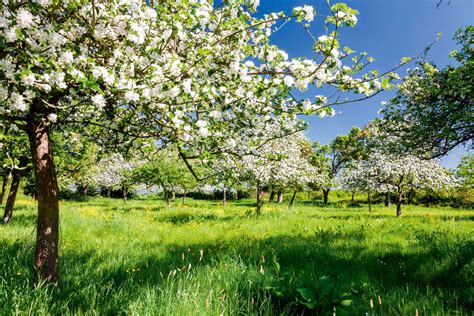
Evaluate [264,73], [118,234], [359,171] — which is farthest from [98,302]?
[359,171]

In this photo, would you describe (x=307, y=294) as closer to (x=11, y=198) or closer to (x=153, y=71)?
(x=153, y=71)

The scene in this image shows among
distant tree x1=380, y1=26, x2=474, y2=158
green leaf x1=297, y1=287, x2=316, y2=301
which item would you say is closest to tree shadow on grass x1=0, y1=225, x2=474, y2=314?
green leaf x1=297, y1=287, x2=316, y2=301

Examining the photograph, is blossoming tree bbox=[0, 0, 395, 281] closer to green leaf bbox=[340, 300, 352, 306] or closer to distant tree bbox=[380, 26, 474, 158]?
green leaf bbox=[340, 300, 352, 306]

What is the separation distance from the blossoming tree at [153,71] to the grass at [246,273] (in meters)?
1.08

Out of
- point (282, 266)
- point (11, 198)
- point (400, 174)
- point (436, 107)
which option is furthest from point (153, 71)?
point (400, 174)

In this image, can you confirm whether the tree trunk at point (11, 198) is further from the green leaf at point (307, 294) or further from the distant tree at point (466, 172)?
the distant tree at point (466, 172)

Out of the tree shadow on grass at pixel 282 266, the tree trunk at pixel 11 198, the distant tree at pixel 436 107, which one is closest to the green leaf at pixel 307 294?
the tree shadow on grass at pixel 282 266

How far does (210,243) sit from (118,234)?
3622 mm

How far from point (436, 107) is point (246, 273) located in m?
7.64

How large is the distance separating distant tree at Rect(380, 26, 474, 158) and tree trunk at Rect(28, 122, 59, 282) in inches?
342

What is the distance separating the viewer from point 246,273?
507cm

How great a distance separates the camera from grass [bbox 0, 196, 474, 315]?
3.91 m

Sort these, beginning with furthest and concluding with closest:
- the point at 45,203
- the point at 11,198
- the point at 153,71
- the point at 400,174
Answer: the point at 400,174
the point at 11,198
the point at 45,203
the point at 153,71

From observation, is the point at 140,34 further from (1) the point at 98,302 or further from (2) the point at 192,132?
(1) the point at 98,302
